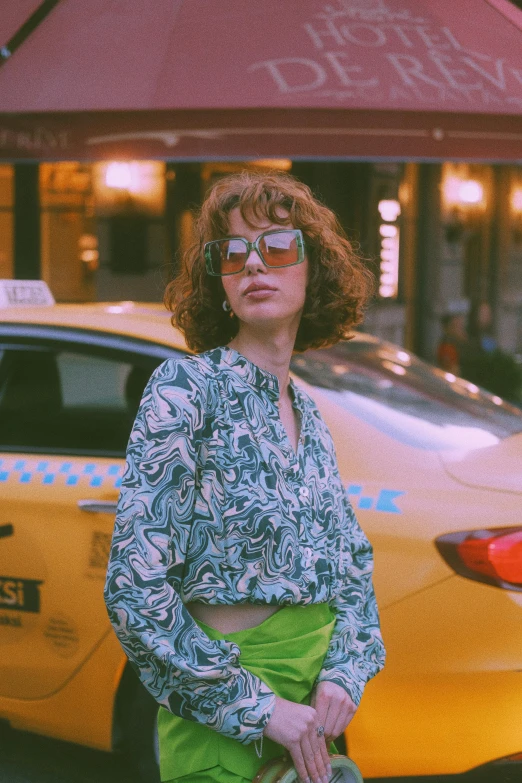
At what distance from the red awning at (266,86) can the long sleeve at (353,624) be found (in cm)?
499

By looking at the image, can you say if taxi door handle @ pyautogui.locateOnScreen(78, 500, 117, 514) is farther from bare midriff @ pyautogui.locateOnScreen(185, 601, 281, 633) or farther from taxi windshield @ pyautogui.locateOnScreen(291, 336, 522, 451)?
bare midriff @ pyautogui.locateOnScreen(185, 601, 281, 633)

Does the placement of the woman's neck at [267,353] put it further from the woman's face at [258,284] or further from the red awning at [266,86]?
the red awning at [266,86]

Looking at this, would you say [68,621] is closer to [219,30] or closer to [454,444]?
[454,444]

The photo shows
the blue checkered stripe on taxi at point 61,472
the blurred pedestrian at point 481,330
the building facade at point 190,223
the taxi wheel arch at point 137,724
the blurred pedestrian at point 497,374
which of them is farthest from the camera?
the blurred pedestrian at point 481,330

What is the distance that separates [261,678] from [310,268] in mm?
825

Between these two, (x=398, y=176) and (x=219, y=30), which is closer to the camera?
(x=219, y=30)

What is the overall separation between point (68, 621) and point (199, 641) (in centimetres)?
175

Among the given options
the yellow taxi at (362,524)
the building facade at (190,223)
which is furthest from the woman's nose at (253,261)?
the building facade at (190,223)

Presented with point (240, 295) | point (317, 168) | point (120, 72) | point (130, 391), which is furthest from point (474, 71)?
point (240, 295)

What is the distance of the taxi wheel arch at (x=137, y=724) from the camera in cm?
317

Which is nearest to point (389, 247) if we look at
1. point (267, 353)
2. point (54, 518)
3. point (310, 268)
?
point (54, 518)

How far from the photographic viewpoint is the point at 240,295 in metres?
1.91

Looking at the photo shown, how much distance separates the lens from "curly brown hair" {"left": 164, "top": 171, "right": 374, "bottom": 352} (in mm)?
1915

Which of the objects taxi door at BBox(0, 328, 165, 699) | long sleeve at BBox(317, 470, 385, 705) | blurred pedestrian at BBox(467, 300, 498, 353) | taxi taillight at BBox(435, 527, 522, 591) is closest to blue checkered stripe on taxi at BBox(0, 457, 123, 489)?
taxi door at BBox(0, 328, 165, 699)
